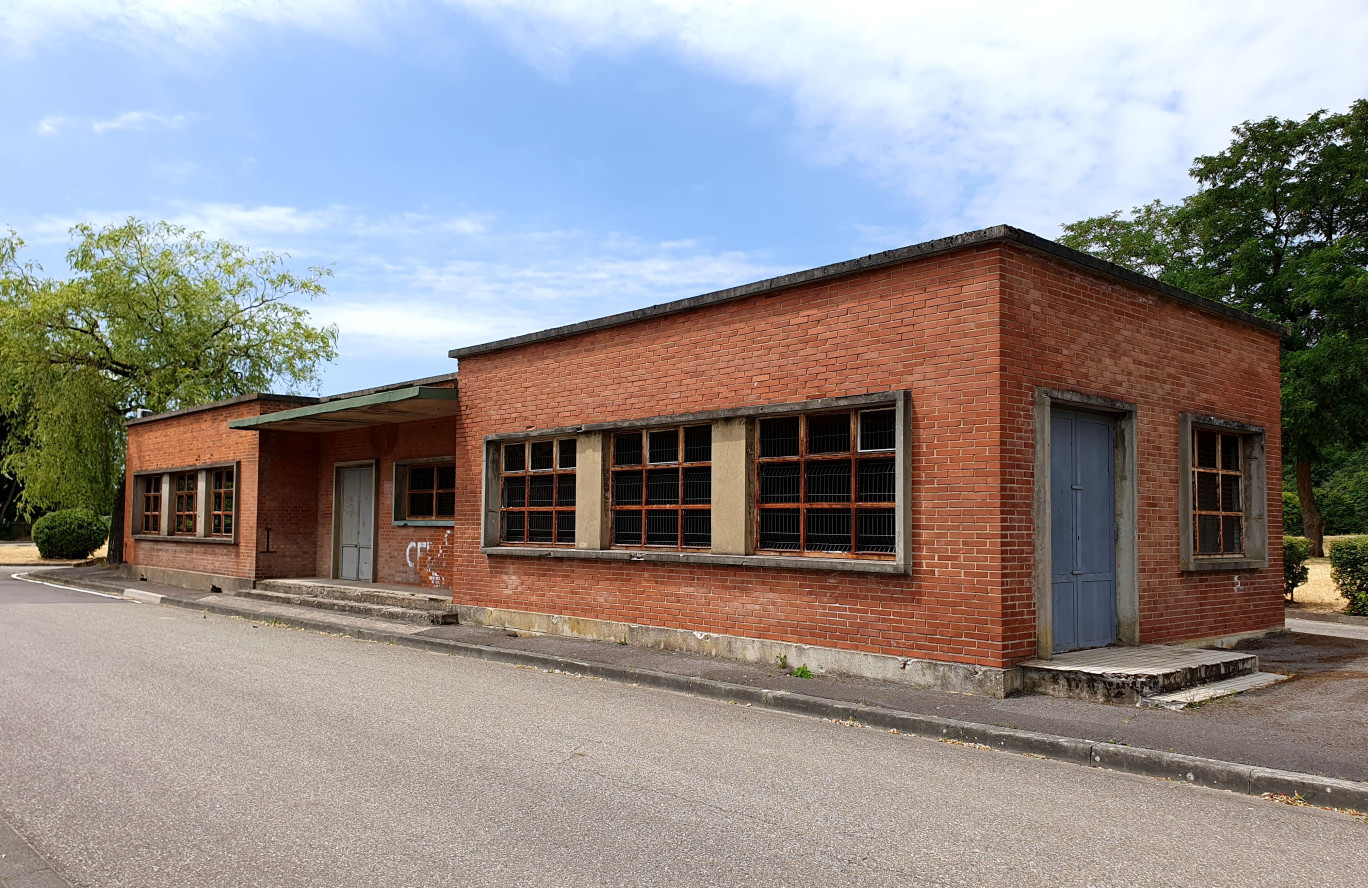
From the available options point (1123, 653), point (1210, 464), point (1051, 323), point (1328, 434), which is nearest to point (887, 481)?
point (1051, 323)

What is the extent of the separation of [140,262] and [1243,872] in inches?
1299

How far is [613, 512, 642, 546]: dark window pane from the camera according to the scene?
481 inches

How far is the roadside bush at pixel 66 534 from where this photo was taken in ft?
114

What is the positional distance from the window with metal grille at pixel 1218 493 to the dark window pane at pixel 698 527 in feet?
17.6

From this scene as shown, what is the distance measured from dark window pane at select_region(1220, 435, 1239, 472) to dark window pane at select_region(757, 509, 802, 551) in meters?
5.39

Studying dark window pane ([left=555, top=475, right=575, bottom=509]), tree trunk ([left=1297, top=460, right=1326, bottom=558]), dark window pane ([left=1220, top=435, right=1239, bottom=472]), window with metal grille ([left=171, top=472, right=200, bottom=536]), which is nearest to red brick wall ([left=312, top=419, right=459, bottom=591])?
dark window pane ([left=555, top=475, right=575, bottom=509])

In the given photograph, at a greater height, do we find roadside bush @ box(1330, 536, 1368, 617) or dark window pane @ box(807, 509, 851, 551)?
dark window pane @ box(807, 509, 851, 551)

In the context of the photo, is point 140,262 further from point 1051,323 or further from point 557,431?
point 1051,323

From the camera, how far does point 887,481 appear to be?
953 cm

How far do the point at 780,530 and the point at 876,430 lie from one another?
5.24 ft

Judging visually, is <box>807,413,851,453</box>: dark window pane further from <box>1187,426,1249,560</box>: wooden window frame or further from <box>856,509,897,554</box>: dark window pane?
<box>1187,426,1249,560</box>: wooden window frame

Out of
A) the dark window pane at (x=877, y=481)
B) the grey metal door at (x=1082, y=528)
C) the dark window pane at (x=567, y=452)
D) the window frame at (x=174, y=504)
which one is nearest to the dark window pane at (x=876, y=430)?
the dark window pane at (x=877, y=481)

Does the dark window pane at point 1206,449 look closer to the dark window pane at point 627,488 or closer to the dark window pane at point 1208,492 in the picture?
the dark window pane at point 1208,492

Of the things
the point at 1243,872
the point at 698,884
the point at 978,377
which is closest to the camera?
the point at 698,884
